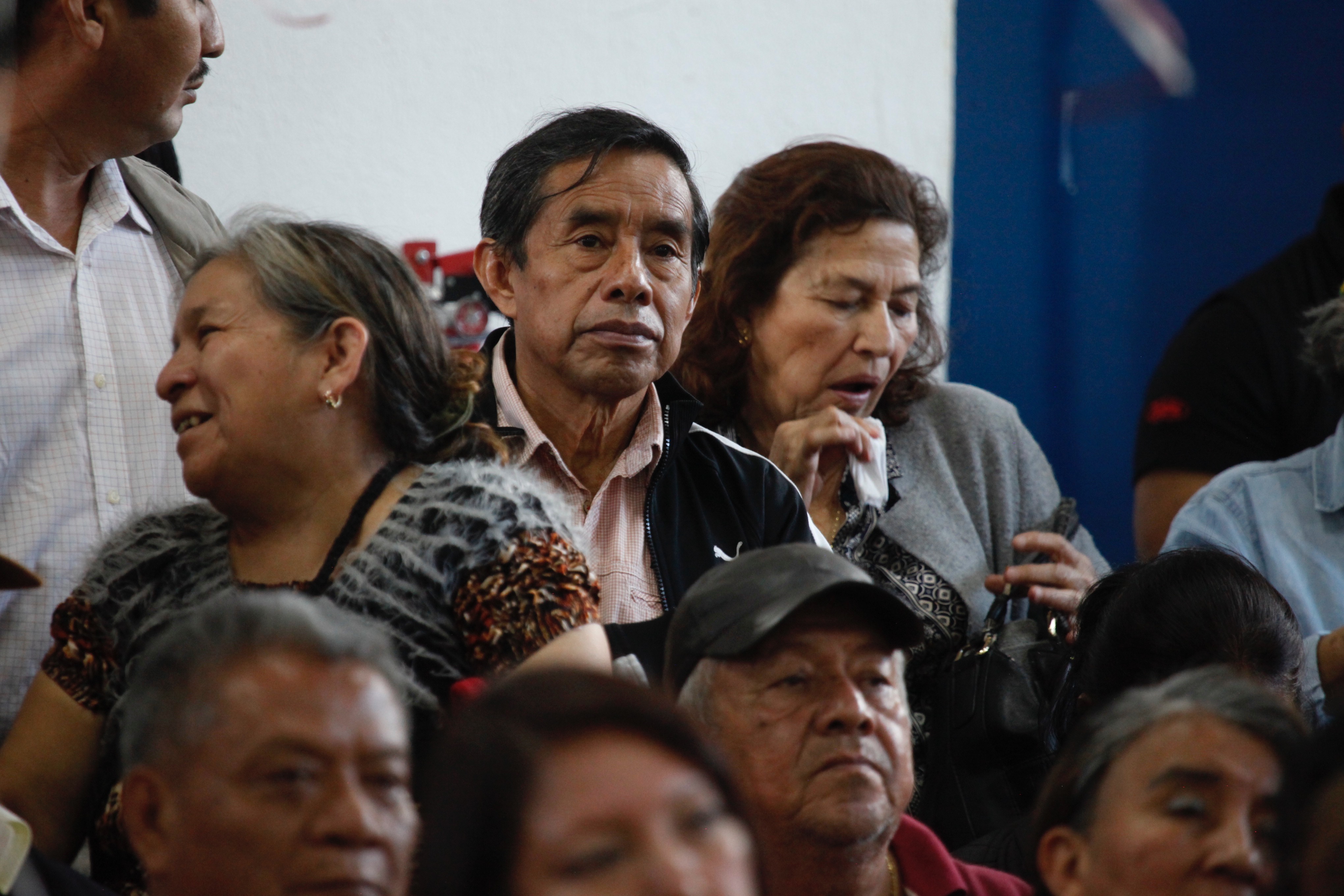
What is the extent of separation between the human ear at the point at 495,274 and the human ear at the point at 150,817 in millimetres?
1180

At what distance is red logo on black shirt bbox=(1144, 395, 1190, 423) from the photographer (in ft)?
9.62

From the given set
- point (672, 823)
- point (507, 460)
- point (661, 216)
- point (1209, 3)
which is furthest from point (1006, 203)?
point (672, 823)

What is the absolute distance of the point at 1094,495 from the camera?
3854mm

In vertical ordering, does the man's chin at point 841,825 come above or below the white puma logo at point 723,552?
below

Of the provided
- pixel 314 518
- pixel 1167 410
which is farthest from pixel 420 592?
pixel 1167 410

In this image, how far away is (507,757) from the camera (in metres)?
1.01

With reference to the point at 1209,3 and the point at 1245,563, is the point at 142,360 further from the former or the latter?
the point at 1209,3

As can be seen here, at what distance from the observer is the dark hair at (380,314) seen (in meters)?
1.76

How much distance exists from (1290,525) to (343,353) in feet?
4.96

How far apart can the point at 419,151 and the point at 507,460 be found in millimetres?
1326

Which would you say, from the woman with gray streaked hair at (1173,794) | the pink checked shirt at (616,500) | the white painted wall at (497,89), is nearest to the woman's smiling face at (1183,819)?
the woman with gray streaked hair at (1173,794)

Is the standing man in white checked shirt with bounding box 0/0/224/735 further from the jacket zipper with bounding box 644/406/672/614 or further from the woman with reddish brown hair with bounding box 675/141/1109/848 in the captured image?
the woman with reddish brown hair with bounding box 675/141/1109/848

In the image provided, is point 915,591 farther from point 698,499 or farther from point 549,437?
point 549,437

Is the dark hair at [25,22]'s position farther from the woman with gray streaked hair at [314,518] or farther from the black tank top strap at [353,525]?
Answer: the black tank top strap at [353,525]
